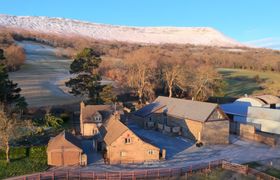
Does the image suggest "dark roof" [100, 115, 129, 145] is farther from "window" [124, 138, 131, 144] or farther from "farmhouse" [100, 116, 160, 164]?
"window" [124, 138, 131, 144]

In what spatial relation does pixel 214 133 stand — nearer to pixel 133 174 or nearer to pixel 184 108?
pixel 184 108

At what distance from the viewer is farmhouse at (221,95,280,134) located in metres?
51.5

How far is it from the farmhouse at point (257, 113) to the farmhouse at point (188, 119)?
19.3 feet

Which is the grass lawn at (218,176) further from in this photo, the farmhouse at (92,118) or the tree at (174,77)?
the tree at (174,77)

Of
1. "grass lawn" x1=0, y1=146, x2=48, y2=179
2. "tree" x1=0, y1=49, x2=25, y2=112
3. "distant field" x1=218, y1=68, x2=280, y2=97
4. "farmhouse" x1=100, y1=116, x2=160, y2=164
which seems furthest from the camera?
"distant field" x1=218, y1=68, x2=280, y2=97

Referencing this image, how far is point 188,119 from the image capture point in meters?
47.8

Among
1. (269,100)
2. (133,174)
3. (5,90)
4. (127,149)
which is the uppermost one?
(5,90)

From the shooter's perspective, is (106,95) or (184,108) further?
(106,95)

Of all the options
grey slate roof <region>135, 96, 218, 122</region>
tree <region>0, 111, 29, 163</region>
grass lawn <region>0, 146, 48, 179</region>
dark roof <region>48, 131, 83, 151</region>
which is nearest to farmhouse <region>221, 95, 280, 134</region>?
grey slate roof <region>135, 96, 218, 122</region>

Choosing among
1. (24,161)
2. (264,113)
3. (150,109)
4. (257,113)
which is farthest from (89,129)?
(264,113)

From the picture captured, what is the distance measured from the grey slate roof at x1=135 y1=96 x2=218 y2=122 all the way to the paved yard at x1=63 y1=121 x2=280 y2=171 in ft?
11.6

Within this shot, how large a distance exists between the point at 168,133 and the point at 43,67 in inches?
2879

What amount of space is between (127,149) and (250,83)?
71112 mm

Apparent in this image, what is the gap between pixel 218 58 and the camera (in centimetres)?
13400
